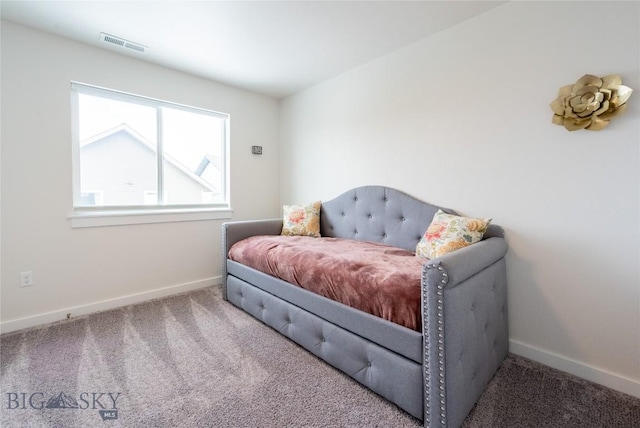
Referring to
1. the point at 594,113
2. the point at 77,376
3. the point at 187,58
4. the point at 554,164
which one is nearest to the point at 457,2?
the point at 594,113

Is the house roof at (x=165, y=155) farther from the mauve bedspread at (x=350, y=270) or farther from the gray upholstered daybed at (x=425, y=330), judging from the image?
the gray upholstered daybed at (x=425, y=330)

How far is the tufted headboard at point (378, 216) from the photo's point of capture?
2.20 m

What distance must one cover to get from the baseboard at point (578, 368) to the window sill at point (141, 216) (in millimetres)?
2946

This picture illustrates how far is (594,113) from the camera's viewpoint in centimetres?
144

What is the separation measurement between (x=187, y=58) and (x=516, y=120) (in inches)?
108

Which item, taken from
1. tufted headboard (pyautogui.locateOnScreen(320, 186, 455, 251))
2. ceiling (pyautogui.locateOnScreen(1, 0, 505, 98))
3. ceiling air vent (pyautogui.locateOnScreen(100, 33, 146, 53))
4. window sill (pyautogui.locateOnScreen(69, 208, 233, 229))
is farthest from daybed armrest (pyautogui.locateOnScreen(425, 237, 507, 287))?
ceiling air vent (pyautogui.locateOnScreen(100, 33, 146, 53))

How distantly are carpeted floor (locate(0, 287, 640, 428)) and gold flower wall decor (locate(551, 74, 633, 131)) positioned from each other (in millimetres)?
1425

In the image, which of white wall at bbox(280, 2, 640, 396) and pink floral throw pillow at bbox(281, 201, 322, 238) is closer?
white wall at bbox(280, 2, 640, 396)

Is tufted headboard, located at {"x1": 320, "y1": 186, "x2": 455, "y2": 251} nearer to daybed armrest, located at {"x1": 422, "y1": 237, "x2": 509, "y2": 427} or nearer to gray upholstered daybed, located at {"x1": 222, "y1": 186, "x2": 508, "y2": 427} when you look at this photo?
gray upholstered daybed, located at {"x1": 222, "y1": 186, "x2": 508, "y2": 427}

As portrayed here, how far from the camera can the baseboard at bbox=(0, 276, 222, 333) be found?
206 centimetres

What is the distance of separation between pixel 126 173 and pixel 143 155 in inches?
9.7

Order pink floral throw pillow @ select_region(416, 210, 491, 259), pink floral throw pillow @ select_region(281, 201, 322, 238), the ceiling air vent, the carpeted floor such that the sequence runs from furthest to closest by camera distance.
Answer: pink floral throw pillow @ select_region(281, 201, 322, 238), the ceiling air vent, pink floral throw pillow @ select_region(416, 210, 491, 259), the carpeted floor

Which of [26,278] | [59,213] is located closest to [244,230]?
[59,213]

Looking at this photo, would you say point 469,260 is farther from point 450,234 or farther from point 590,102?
point 590,102
